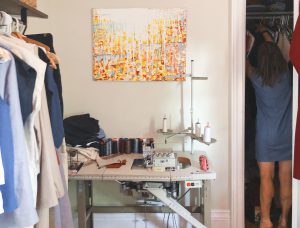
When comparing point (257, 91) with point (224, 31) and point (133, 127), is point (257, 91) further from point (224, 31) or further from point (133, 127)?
point (133, 127)

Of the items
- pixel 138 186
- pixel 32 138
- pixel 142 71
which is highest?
pixel 142 71

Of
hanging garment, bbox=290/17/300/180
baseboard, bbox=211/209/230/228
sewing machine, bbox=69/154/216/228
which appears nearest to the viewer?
hanging garment, bbox=290/17/300/180

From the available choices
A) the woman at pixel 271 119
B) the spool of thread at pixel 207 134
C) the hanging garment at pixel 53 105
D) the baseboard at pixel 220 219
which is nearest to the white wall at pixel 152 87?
the baseboard at pixel 220 219

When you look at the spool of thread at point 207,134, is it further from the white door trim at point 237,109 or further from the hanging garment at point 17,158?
the hanging garment at point 17,158

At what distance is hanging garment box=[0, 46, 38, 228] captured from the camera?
3.65ft

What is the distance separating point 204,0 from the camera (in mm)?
2555

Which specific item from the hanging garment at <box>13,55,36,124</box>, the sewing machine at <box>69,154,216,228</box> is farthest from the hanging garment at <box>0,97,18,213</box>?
the sewing machine at <box>69,154,216,228</box>

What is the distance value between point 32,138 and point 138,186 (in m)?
1.14

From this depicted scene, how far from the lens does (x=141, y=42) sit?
2.57 metres

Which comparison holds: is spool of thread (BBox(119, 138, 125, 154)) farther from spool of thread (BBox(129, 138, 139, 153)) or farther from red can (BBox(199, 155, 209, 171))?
red can (BBox(199, 155, 209, 171))

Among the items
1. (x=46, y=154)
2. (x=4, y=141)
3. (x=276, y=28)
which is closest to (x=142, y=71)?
(x=276, y=28)

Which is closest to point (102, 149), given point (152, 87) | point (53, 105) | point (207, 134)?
point (152, 87)

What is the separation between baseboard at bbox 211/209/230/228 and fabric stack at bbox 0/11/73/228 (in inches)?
64.2

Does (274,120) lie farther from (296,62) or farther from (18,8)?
→ (18,8)
